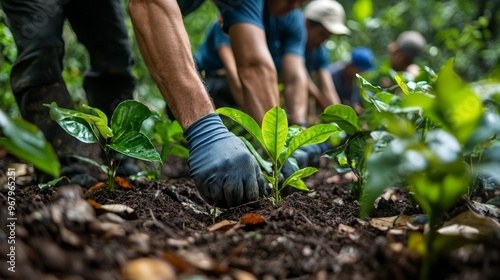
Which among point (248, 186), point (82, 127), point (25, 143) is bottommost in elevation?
point (248, 186)

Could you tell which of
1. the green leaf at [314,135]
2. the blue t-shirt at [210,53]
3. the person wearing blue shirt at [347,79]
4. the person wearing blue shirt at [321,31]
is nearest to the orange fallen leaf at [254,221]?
the green leaf at [314,135]

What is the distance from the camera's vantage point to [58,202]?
0.80 metres

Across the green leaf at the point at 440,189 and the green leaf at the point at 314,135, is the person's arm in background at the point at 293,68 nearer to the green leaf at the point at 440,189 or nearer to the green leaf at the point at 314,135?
the green leaf at the point at 314,135

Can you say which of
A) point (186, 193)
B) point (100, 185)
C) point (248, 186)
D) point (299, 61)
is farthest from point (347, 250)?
point (299, 61)

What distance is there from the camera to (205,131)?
4.31 feet

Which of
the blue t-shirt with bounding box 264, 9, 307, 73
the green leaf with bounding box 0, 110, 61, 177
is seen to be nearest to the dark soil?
the green leaf with bounding box 0, 110, 61, 177

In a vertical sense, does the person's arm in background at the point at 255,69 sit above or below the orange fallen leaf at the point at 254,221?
above

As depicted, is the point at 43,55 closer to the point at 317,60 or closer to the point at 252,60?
the point at 252,60

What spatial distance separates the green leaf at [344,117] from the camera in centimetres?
138

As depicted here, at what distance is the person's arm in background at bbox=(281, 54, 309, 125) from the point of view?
319cm

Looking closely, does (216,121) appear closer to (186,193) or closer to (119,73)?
(186,193)

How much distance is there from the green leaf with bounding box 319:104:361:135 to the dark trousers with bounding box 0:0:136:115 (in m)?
1.08

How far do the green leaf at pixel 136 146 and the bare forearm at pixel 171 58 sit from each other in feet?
0.40

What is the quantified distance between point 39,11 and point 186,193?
2.88 ft
